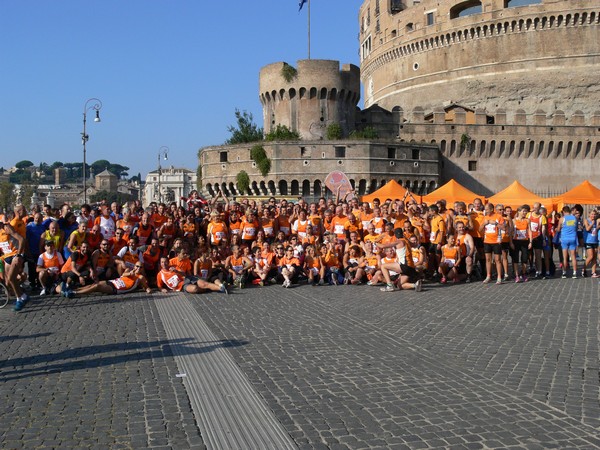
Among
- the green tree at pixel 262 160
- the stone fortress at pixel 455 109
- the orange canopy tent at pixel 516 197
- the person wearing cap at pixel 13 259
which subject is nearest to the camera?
the person wearing cap at pixel 13 259

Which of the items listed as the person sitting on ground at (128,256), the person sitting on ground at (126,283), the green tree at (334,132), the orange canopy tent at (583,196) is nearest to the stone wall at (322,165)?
the green tree at (334,132)

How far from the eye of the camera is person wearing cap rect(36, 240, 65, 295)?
34.4 ft

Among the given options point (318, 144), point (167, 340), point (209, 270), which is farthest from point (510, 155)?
point (167, 340)

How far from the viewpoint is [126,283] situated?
10.8 m

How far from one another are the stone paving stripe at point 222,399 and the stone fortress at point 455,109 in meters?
30.8

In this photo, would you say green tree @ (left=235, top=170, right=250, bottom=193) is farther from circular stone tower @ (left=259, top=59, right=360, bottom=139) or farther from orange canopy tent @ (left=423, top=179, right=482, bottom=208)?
orange canopy tent @ (left=423, top=179, right=482, bottom=208)

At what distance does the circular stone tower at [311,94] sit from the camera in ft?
130

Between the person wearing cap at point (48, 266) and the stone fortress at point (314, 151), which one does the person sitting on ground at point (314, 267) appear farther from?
the stone fortress at point (314, 151)

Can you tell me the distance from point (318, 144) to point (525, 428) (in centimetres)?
3357

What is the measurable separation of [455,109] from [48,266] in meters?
38.2

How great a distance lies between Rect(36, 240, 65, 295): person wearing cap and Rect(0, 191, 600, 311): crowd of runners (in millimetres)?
19

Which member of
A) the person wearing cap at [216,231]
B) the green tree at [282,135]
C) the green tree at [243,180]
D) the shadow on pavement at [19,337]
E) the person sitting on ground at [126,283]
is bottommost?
the shadow on pavement at [19,337]

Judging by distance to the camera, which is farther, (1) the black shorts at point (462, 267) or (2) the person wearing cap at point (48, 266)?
(1) the black shorts at point (462, 267)

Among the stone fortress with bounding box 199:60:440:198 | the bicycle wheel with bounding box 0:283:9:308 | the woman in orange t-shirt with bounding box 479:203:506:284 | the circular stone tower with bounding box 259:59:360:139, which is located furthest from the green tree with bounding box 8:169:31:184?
the woman in orange t-shirt with bounding box 479:203:506:284
